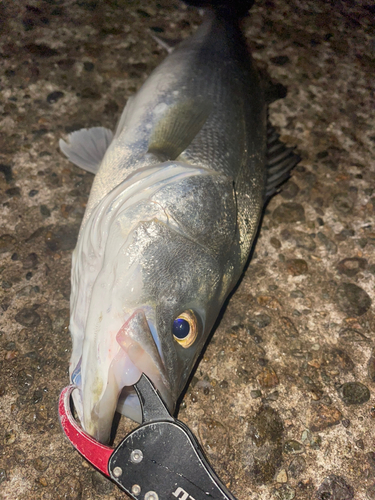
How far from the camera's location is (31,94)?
10.1 ft

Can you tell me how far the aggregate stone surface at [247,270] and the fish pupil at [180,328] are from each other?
0.54 metres

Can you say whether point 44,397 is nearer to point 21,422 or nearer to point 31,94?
point 21,422

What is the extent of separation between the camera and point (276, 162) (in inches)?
108

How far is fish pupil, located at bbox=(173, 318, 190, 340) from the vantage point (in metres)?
1.67

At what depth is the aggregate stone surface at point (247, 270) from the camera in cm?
190

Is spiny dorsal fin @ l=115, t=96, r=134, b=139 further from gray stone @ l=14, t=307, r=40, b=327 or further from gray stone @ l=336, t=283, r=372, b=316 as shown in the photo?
gray stone @ l=336, t=283, r=372, b=316

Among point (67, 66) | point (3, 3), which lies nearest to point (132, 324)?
point (67, 66)

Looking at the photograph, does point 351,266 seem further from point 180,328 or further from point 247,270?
point 180,328

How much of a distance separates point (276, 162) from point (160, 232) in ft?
4.64

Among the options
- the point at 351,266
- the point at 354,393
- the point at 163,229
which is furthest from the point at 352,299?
the point at 163,229

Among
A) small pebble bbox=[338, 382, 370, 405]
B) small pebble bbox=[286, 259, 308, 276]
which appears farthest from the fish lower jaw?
small pebble bbox=[286, 259, 308, 276]

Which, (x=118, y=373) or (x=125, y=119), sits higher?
(x=125, y=119)

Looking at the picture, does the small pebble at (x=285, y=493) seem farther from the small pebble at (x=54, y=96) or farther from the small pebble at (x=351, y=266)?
the small pebble at (x=54, y=96)

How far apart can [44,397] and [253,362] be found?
3.95 feet
